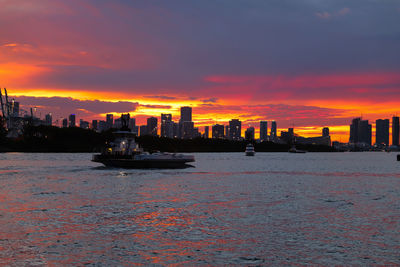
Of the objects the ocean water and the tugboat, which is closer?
the ocean water

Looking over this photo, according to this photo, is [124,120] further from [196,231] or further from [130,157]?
[196,231]

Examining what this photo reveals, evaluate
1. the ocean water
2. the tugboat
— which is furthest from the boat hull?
the ocean water

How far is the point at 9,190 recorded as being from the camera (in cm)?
4272

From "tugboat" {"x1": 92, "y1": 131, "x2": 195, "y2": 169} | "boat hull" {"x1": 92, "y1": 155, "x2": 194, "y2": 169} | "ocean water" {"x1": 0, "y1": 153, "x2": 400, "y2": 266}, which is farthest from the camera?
"tugboat" {"x1": 92, "y1": 131, "x2": 195, "y2": 169}

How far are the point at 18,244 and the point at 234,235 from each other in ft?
34.3

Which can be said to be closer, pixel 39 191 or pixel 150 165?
pixel 39 191

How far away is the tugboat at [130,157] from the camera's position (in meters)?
83.3

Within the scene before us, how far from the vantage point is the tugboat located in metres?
83.3

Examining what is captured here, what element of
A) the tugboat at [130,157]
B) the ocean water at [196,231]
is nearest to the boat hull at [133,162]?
the tugboat at [130,157]

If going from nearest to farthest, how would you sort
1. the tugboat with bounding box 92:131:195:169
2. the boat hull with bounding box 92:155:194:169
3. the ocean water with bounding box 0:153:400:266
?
the ocean water with bounding box 0:153:400:266 → the boat hull with bounding box 92:155:194:169 → the tugboat with bounding box 92:131:195:169

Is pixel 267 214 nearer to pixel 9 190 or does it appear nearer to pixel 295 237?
pixel 295 237

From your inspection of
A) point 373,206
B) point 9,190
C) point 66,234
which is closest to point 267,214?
point 373,206

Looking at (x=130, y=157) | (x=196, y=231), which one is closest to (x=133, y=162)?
(x=130, y=157)

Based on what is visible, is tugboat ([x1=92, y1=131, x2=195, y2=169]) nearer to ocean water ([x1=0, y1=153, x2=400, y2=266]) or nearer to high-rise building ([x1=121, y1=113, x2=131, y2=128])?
high-rise building ([x1=121, y1=113, x2=131, y2=128])
